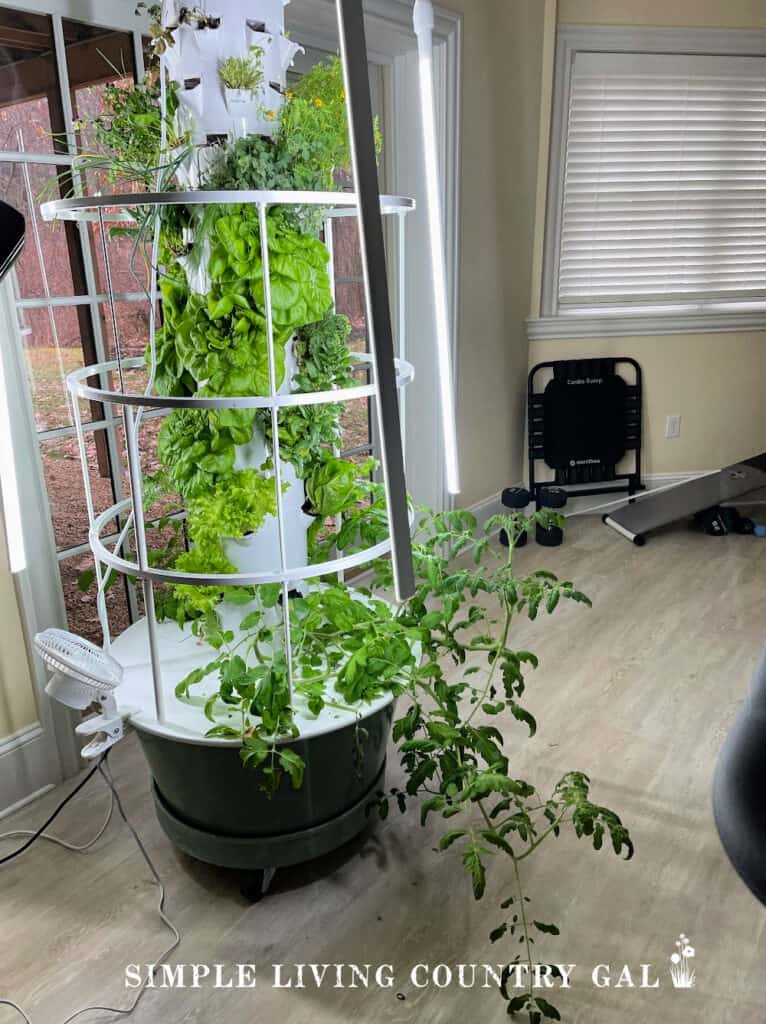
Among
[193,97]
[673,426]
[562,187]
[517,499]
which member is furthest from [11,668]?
[673,426]

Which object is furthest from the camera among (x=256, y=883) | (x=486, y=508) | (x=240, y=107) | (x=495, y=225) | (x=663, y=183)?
(x=663, y=183)

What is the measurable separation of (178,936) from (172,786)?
0.83 feet

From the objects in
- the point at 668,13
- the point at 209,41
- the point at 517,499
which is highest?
the point at 668,13

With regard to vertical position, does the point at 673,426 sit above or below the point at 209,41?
below

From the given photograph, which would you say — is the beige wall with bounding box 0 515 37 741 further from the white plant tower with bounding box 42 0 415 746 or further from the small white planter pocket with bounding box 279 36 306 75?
the small white planter pocket with bounding box 279 36 306 75

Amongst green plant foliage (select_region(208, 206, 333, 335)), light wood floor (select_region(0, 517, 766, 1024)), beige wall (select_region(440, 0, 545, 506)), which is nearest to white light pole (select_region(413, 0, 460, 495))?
green plant foliage (select_region(208, 206, 333, 335))

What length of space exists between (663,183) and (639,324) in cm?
60

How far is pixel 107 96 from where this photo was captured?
1330mm

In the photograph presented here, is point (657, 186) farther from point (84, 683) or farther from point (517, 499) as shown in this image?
point (84, 683)

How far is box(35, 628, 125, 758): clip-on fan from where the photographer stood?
4.32ft

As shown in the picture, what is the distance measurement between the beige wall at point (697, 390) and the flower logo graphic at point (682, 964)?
101 inches

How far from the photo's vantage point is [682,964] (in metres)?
1.37

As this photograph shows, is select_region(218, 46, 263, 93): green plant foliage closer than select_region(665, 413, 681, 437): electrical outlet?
Yes

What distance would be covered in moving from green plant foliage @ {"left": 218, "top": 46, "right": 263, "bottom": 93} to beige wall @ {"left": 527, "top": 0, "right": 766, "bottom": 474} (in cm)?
235
